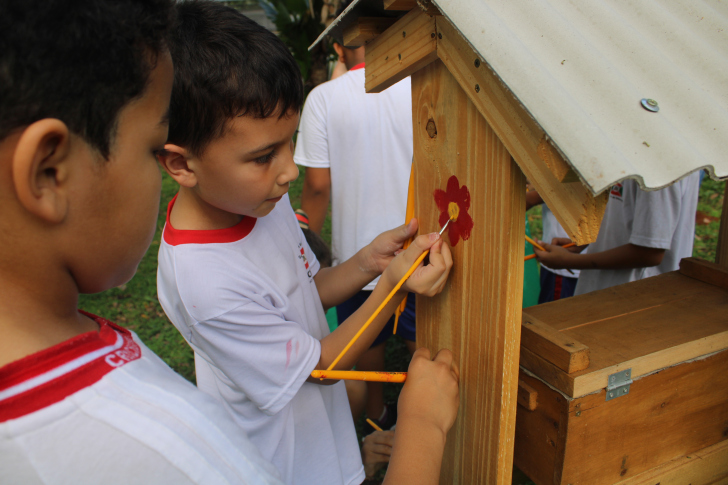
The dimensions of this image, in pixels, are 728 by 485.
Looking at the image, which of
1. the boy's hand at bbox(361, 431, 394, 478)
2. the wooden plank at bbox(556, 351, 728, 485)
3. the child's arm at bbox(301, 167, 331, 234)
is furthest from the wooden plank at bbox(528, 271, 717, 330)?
the child's arm at bbox(301, 167, 331, 234)

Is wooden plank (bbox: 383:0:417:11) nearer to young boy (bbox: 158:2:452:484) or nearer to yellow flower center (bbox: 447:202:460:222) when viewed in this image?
young boy (bbox: 158:2:452:484)

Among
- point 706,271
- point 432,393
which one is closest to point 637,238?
point 706,271

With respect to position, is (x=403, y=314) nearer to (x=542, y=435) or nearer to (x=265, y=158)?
(x=542, y=435)

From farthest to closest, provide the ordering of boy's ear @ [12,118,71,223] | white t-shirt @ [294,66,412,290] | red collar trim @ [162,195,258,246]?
white t-shirt @ [294,66,412,290], red collar trim @ [162,195,258,246], boy's ear @ [12,118,71,223]

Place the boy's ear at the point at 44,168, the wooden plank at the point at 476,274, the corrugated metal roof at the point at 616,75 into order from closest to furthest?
the boy's ear at the point at 44,168 → the corrugated metal roof at the point at 616,75 → the wooden plank at the point at 476,274

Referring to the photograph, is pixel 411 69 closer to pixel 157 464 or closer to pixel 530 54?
pixel 530 54

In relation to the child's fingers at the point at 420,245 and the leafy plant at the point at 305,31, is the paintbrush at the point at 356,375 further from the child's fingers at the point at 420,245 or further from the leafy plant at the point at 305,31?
the leafy plant at the point at 305,31

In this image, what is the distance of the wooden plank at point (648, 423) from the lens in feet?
3.73

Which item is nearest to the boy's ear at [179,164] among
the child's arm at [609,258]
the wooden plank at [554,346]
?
the wooden plank at [554,346]

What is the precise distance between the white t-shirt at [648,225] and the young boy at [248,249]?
133 cm

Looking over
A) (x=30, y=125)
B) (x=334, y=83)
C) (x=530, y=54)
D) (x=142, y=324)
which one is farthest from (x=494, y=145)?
(x=142, y=324)

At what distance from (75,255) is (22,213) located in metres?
0.09

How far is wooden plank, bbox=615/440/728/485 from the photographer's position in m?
1.28

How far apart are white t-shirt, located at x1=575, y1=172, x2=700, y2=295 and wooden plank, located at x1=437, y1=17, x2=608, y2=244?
1.43 meters
